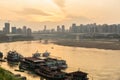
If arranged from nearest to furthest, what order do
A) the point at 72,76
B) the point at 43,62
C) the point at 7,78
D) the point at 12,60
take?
the point at 7,78
the point at 72,76
the point at 43,62
the point at 12,60

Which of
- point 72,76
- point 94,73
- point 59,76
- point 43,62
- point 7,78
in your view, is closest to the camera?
point 7,78

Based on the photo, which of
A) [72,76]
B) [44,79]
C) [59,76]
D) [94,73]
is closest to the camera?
[72,76]

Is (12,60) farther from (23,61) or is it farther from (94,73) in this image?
(94,73)

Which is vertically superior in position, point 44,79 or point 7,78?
point 7,78

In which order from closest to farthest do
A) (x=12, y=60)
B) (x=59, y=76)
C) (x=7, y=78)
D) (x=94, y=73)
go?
1. (x=7, y=78)
2. (x=59, y=76)
3. (x=94, y=73)
4. (x=12, y=60)

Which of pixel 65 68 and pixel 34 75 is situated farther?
pixel 65 68

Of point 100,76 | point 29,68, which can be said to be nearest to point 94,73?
point 100,76

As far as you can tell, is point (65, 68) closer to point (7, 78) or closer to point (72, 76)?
point (72, 76)

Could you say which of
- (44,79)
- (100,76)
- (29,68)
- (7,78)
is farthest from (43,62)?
(7,78)

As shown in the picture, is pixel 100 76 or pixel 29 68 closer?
pixel 100 76
